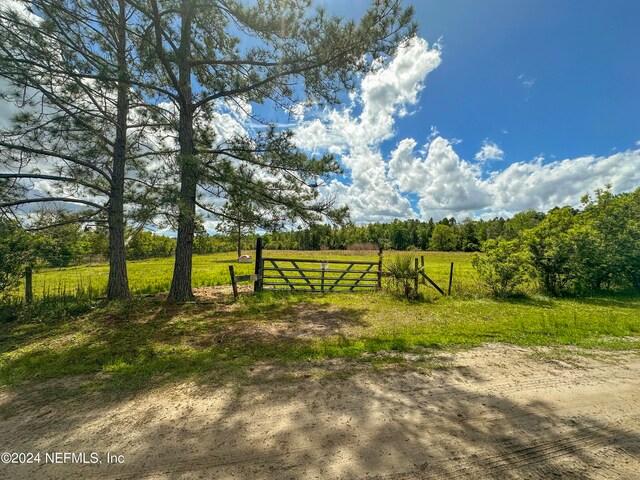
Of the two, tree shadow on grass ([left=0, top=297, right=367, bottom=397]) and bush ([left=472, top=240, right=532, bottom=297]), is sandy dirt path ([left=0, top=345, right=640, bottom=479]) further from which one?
bush ([left=472, top=240, right=532, bottom=297])

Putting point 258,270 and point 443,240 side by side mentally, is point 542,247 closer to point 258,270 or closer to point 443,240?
point 258,270

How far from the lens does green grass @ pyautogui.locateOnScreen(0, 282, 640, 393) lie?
390cm

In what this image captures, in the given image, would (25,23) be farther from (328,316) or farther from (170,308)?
(328,316)

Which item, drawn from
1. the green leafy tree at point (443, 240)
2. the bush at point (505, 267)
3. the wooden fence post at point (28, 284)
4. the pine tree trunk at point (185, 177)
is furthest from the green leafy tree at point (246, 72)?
the green leafy tree at point (443, 240)

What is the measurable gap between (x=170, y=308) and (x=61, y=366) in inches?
133

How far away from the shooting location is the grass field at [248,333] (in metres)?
3.94

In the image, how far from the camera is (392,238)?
8944 centimetres

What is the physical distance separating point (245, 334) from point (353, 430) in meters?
3.53

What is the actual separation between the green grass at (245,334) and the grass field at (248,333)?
0.07 ft

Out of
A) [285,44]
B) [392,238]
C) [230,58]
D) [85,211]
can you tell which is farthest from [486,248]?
[392,238]

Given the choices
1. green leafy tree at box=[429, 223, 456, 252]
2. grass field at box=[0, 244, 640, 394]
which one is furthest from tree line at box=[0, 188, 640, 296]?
green leafy tree at box=[429, 223, 456, 252]

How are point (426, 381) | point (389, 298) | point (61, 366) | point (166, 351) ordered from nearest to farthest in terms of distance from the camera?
point (426, 381), point (61, 366), point (166, 351), point (389, 298)

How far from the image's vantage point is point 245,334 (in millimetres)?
5492

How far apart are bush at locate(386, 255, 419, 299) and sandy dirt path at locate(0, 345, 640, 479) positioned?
6170 mm
